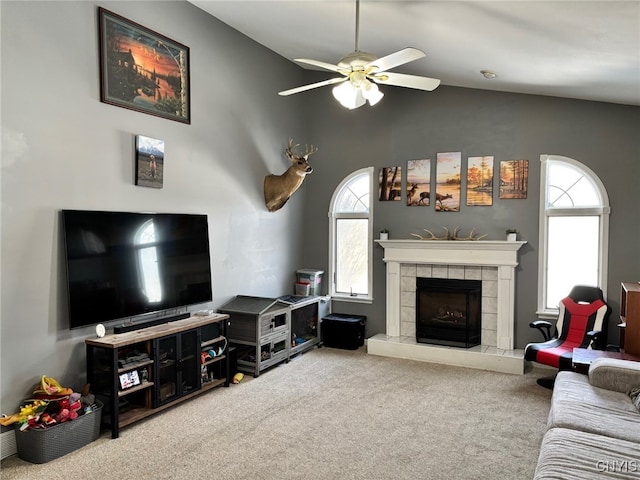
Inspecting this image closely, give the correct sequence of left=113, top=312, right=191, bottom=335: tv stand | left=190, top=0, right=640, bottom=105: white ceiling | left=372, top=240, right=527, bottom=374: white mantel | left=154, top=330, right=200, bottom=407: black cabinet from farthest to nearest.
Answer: left=372, top=240, right=527, bottom=374: white mantel
left=154, top=330, right=200, bottom=407: black cabinet
left=113, top=312, right=191, bottom=335: tv stand
left=190, top=0, right=640, bottom=105: white ceiling

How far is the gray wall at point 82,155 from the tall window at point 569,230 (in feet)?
11.3

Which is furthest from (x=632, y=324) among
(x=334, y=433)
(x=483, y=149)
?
(x=334, y=433)

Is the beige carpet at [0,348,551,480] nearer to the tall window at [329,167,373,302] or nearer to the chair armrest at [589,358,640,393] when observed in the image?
the chair armrest at [589,358,640,393]

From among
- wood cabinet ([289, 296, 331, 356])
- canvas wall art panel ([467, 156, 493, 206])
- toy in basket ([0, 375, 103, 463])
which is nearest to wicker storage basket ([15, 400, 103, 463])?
toy in basket ([0, 375, 103, 463])

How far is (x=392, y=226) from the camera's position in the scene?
6.10 metres

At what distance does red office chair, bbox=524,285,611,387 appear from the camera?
452 cm

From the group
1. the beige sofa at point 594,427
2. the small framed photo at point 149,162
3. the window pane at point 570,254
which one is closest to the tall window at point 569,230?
the window pane at point 570,254

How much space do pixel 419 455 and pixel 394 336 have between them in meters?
2.83

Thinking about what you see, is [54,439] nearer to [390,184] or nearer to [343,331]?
[343,331]

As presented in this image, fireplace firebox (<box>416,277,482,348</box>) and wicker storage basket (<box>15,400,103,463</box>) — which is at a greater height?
fireplace firebox (<box>416,277,482,348</box>)

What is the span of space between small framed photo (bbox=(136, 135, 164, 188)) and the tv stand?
47.7 inches

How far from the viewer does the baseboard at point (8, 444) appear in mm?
3086

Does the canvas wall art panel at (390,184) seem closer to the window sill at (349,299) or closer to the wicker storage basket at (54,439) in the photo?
the window sill at (349,299)

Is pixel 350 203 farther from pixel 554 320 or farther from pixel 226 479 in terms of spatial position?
pixel 226 479
